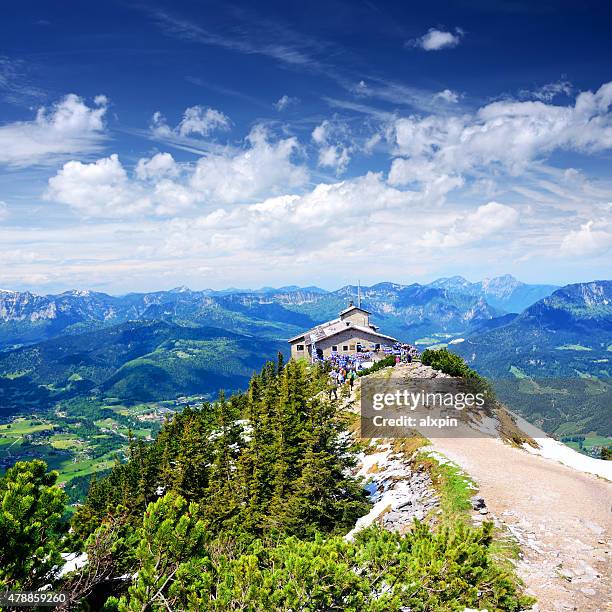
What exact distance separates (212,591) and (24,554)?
6.54 metres

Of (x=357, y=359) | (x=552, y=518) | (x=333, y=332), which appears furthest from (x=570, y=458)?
(x=333, y=332)

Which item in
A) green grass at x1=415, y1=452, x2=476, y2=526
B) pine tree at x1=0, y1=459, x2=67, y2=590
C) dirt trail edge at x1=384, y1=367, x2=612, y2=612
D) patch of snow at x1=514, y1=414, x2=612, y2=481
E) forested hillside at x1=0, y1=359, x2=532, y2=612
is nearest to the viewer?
pine tree at x1=0, y1=459, x2=67, y2=590

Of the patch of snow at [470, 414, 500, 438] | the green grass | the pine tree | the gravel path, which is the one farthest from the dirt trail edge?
the pine tree

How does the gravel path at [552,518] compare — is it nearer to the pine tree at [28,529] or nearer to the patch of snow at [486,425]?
the patch of snow at [486,425]

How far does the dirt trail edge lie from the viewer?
1886cm

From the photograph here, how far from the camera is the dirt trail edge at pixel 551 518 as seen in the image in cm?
1886

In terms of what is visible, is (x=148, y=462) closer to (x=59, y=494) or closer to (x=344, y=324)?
(x=59, y=494)

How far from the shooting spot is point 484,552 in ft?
51.6

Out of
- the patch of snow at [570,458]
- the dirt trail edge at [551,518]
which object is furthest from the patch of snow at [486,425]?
the dirt trail edge at [551,518]

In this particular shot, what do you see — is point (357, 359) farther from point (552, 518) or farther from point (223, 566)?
point (223, 566)

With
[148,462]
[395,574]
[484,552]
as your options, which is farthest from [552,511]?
[148,462]

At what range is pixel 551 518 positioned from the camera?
2434cm

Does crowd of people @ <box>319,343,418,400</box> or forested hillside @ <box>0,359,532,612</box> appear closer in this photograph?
forested hillside @ <box>0,359,532,612</box>

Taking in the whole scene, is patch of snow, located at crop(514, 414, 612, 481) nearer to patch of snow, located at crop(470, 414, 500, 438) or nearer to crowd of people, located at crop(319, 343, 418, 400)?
patch of snow, located at crop(470, 414, 500, 438)
